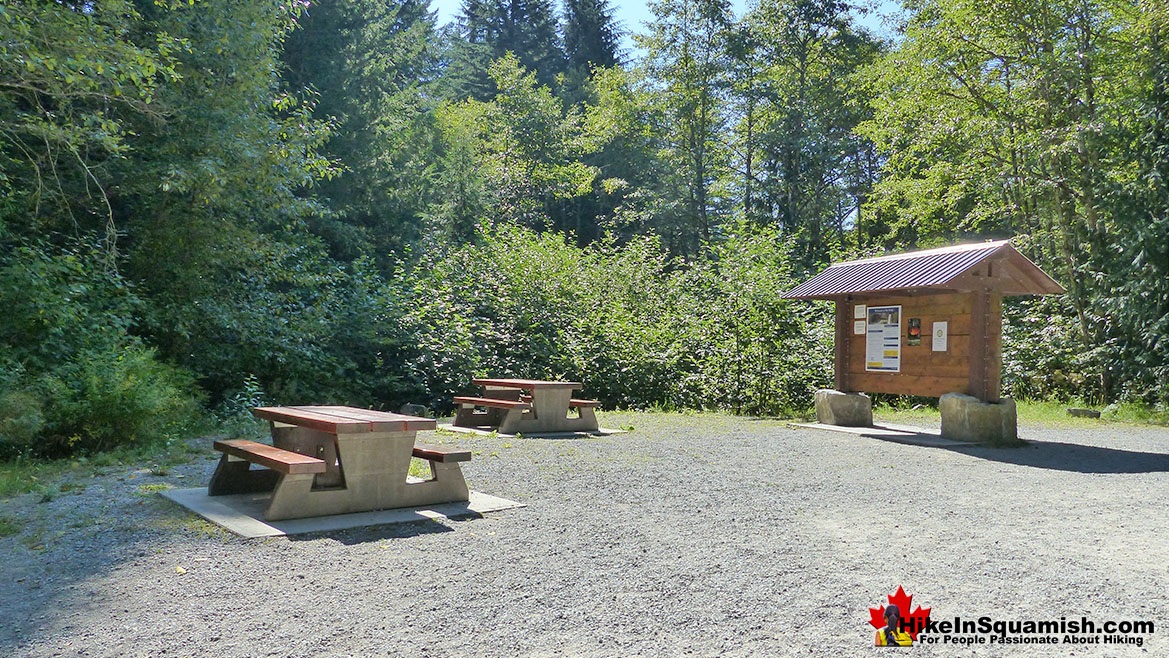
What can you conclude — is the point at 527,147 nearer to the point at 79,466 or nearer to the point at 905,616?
the point at 79,466

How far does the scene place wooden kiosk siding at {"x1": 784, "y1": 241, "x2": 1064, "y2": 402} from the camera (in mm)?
10570

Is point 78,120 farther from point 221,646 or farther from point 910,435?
point 910,435

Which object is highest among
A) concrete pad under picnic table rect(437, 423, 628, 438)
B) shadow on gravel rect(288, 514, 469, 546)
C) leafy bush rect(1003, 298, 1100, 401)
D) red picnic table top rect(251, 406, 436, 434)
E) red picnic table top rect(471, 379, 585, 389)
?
leafy bush rect(1003, 298, 1100, 401)

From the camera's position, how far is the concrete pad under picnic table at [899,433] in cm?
1048

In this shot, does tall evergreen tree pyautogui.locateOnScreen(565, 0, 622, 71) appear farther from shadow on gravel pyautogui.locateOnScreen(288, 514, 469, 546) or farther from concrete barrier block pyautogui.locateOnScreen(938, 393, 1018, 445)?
shadow on gravel pyautogui.locateOnScreen(288, 514, 469, 546)

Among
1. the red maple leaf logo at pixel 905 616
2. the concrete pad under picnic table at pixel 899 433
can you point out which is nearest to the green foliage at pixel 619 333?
the concrete pad under picnic table at pixel 899 433

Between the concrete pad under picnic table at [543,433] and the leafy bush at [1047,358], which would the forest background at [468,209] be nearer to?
the leafy bush at [1047,358]

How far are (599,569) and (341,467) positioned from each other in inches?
83.1

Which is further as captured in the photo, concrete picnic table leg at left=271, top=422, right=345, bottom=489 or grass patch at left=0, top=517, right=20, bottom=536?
concrete picnic table leg at left=271, top=422, right=345, bottom=489

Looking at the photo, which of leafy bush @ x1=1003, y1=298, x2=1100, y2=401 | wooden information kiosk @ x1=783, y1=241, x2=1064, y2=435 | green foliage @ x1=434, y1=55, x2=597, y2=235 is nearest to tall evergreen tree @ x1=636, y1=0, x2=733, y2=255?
green foliage @ x1=434, y1=55, x2=597, y2=235

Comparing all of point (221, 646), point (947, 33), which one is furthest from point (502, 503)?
point (947, 33)

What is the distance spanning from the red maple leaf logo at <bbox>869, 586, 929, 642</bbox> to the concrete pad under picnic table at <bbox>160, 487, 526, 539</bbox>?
2.84 metres

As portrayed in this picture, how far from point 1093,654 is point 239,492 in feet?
17.8

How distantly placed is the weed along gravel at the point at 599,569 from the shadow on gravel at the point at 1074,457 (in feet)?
4.42
